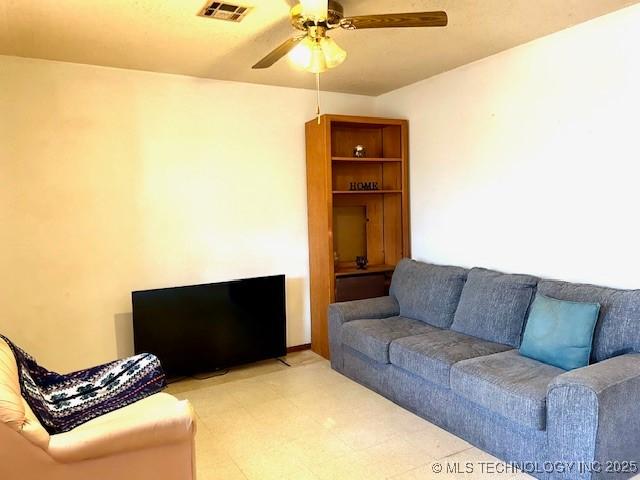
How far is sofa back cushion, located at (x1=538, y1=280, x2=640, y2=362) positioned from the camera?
250 centimetres

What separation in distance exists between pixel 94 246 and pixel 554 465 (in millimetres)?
3340

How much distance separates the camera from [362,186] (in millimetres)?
4473

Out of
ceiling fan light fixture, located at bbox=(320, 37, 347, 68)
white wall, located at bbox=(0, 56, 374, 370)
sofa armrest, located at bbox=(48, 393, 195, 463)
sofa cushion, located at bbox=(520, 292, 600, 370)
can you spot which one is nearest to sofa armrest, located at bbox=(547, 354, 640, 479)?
sofa cushion, located at bbox=(520, 292, 600, 370)

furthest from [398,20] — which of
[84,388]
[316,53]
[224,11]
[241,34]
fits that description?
[84,388]

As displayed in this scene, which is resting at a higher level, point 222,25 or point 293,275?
point 222,25

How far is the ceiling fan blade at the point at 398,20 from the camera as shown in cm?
212

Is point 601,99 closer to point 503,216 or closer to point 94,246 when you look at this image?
point 503,216

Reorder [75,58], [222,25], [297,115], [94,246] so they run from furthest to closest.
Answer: [297,115]
[94,246]
[75,58]
[222,25]

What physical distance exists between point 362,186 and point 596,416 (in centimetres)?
285

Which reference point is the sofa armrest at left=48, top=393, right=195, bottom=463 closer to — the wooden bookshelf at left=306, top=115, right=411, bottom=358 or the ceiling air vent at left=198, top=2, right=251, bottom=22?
the ceiling air vent at left=198, top=2, right=251, bottom=22

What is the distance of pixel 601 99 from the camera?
9.48 feet

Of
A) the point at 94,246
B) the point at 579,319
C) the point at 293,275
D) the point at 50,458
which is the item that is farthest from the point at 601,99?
the point at 94,246

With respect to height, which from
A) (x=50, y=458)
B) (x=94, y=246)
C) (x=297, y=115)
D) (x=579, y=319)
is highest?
(x=297, y=115)

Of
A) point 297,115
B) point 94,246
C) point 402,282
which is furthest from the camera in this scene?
point 297,115
